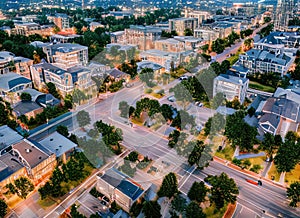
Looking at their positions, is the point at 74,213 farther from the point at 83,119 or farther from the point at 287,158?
the point at 287,158

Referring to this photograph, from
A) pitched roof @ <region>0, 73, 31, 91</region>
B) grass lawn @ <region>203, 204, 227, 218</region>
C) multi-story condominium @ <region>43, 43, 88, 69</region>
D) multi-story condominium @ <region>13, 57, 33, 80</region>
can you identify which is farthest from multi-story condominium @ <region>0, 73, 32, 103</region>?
grass lawn @ <region>203, 204, 227, 218</region>

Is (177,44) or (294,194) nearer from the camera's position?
(294,194)

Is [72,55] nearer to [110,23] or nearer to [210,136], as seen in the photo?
[210,136]

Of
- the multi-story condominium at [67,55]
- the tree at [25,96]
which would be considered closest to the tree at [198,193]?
the tree at [25,96]

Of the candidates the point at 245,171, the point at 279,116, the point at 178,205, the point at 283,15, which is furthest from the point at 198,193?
the point at 283,15

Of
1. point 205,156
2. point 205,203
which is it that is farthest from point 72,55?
point 205,203

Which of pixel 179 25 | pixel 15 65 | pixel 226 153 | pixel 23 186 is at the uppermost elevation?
pixel 179 25
